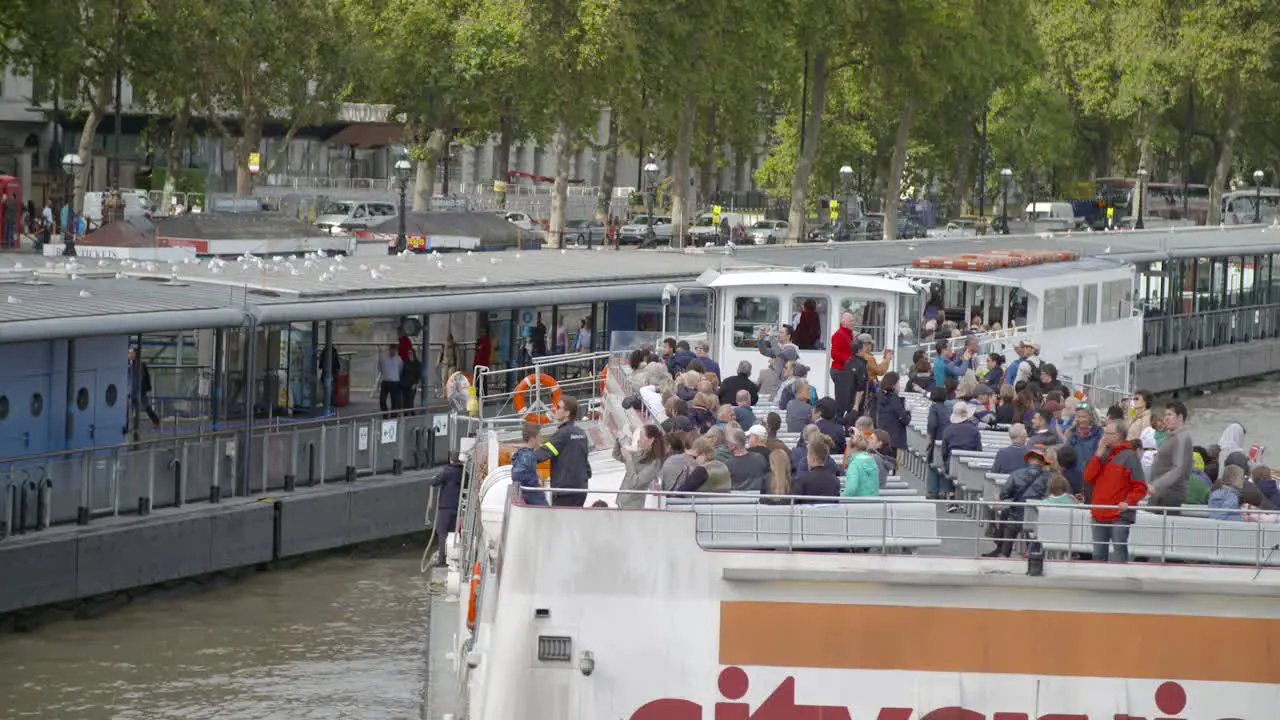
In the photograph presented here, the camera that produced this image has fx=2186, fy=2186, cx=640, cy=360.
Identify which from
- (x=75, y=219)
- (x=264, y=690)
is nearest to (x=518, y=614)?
(x=264, y=690)

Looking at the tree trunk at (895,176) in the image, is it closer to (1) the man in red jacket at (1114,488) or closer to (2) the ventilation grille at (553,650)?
(1) the man in red jacket at (1114,488)

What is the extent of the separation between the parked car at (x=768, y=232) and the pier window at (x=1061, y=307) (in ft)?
146

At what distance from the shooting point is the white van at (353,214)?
70.9m

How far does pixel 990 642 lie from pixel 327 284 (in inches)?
721

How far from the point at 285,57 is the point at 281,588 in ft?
152

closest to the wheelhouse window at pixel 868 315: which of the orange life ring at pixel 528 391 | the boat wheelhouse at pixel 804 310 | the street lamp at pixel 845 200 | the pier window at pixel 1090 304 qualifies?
the boat wheelhouse at pixel 804 310

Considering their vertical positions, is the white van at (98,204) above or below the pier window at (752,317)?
above

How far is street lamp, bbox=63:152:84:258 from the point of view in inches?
1685

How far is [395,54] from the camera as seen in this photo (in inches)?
3022

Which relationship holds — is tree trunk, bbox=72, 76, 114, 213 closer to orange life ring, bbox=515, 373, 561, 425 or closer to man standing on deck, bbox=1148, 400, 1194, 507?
orange life ring, bbox=515, 373, 561, 425

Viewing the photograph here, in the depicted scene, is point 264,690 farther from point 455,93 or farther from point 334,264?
point 455,93

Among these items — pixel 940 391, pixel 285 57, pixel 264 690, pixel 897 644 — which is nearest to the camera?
pixel 897 644

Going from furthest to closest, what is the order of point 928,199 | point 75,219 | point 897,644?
point 928,199 → point 75,219 → point 897,644

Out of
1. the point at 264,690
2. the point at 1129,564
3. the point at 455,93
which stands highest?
the point at 455,93
